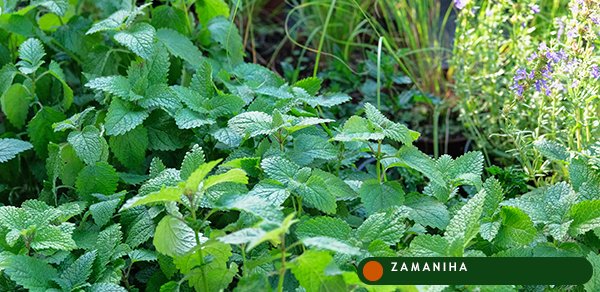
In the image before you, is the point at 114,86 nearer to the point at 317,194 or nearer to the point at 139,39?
the point at 139,39

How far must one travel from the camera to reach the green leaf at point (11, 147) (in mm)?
1681

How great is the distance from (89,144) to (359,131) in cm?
53

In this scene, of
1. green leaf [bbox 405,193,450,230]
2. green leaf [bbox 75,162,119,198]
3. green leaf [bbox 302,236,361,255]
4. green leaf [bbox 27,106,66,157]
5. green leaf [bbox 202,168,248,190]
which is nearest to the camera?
green leaf [bbox 302,236,361,255]

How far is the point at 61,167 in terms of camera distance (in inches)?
64.6

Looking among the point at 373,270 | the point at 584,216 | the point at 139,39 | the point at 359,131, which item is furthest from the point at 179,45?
the point at 584,216

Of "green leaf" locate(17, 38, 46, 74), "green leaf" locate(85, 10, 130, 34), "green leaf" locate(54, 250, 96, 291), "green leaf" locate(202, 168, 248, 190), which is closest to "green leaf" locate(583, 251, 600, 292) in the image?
"green leaf" locate(202, 168, 248, 190)

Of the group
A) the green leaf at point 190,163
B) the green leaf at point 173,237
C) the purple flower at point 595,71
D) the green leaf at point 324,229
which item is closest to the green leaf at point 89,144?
the green leaf at point 190,163

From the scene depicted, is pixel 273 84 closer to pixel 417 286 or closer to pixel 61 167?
pixel 61 167

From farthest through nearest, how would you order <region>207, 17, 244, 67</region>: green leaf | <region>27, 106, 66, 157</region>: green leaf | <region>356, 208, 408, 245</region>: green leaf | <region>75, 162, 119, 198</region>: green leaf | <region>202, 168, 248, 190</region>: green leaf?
<region>207, 17, 244, 67</region>: green leaf < <region>27, 106, 66, 157</region>: green leaf < <region>75, 162, 119, 198</region>: green leaf < <region>356, 208, 408, 245</region>: green leaf < <region>202, 168, 248, 190</region>: green leaf

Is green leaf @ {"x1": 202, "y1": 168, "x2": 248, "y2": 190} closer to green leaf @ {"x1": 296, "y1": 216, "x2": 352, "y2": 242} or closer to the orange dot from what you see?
green leaf @ {"x1": 296, "y1": 216, "x2": 352, "y2": 242}

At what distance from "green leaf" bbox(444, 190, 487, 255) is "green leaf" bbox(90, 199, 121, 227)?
0.60 meters

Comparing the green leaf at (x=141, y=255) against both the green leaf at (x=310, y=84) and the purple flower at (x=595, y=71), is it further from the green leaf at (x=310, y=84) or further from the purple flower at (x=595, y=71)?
the purple flower at (x=595, y=71)

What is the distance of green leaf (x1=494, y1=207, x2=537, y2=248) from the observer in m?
1.35

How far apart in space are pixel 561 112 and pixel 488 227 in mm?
603
